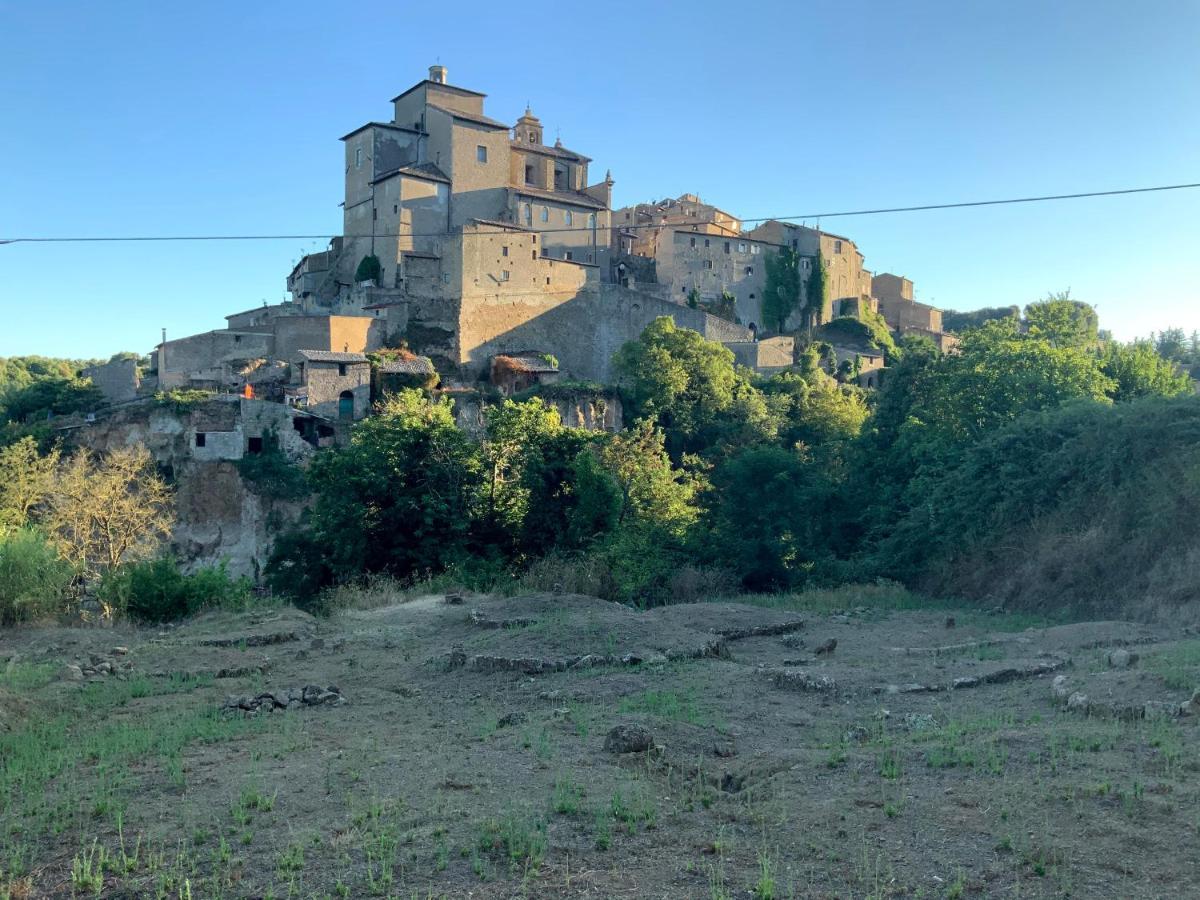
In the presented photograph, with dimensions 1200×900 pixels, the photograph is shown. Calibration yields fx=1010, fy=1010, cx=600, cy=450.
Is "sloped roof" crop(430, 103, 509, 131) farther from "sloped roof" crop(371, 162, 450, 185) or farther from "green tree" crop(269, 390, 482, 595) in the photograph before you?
"green tree" crop(269, 390, 482, 595)

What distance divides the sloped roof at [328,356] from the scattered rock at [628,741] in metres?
36.5

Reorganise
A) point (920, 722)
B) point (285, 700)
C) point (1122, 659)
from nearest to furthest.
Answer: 1. point (920, 722)
2. point (285, 700)
3. point (1122, 659)

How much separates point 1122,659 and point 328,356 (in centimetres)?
3677

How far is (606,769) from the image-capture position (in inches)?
328

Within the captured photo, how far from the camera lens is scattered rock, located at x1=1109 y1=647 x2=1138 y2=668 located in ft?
38.7

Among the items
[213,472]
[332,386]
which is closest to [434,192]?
[332,386]

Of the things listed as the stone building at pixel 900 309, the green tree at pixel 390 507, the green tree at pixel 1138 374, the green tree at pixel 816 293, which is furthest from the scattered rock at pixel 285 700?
the stone building at pixel 900 309

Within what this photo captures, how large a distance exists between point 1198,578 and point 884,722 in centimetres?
1085

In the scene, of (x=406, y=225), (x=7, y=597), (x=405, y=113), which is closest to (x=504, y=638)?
(x=7, y=597)

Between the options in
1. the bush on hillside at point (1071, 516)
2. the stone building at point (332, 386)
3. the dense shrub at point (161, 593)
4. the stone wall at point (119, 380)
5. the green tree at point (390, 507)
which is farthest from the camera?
the stone wall at point (119, 380)

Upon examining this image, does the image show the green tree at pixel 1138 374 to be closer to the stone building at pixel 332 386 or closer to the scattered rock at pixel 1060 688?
the scattered rock at pixel 1060 688

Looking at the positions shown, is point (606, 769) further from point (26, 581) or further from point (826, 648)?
point (26, 581)

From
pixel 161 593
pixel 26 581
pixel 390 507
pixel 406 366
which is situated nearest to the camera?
pixel 26 581

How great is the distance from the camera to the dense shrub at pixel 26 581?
58.5ft
